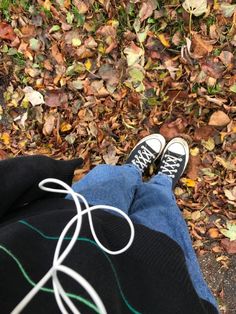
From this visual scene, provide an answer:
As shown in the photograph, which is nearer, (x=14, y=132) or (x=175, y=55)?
(x=175, y=55)

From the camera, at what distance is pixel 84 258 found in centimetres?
84

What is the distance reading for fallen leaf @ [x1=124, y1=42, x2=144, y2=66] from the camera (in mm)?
1836

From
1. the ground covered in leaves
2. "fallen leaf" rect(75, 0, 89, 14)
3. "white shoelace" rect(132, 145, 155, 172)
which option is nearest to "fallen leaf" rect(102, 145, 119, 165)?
the ground covered in leaves

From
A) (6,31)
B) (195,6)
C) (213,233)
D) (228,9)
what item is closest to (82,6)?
(6,31)

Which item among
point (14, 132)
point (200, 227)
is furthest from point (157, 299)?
point (14, 132)

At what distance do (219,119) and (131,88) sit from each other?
0.42m

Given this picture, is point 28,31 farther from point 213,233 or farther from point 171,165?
point 213,233

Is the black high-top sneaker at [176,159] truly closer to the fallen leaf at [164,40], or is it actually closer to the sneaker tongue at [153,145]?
the sneaker tongue at [153,145]

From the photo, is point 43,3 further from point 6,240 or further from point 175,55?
point 6,240

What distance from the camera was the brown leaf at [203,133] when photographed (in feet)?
5.84

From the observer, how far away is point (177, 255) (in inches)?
41.8

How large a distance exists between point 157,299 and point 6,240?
38 cm

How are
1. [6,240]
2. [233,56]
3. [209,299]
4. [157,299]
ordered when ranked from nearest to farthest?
[6,240] < [157,299] < [209,299] < [233,56]

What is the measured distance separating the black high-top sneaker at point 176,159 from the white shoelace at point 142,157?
96 millimetres
